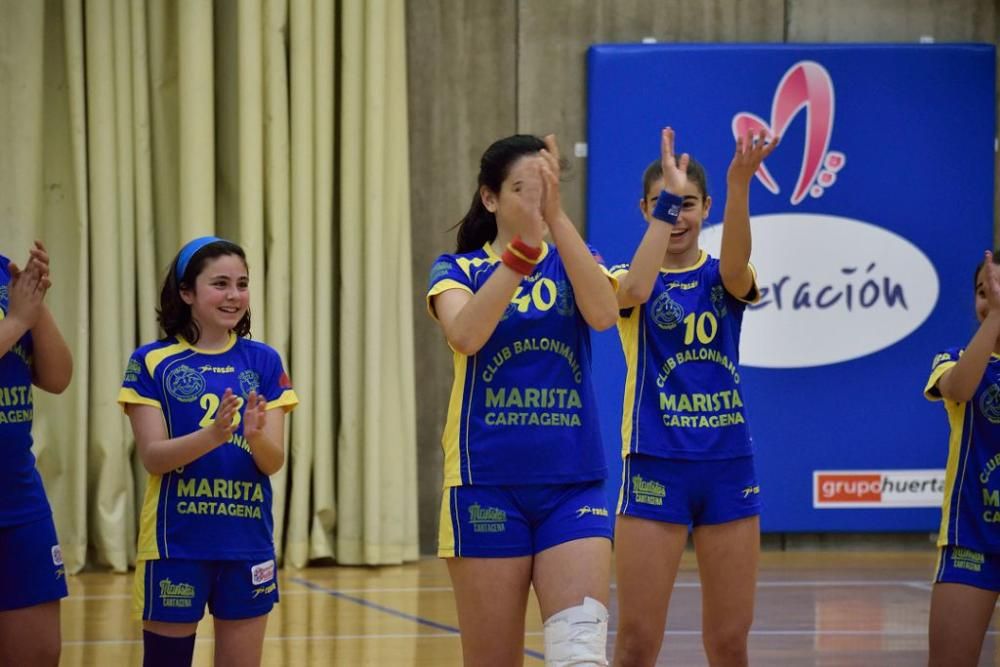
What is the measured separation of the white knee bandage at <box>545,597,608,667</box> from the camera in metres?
3.13

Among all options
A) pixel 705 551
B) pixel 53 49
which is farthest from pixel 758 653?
pixel 53 49

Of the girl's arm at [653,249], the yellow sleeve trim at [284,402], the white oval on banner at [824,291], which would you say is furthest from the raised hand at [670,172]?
the white oval on banner at [824,291]

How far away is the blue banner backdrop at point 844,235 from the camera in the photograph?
26.6 feet

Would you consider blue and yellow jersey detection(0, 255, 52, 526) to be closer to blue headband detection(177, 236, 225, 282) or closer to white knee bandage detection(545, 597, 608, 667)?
blue headband detection(177, 236, 225, 282)

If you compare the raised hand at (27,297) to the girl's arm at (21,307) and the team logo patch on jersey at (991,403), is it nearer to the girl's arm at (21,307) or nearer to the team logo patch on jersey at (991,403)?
A: the girl's arm at (21,307)

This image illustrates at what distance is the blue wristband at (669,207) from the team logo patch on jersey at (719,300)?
33cm

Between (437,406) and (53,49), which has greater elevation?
(53,49)

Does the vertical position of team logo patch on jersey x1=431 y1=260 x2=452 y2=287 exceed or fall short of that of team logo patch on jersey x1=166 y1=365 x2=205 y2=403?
it exceeds it

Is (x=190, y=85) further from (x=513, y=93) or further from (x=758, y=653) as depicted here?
(x=758, y=653)

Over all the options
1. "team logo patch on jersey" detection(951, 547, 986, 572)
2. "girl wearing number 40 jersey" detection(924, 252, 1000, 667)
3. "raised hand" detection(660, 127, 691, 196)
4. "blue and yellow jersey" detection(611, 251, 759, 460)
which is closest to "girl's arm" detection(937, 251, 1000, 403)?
"girl wearing number 40 jersey" detection(924, 252, 1000, 667)

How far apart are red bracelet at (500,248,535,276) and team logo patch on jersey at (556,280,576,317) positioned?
0.72ft

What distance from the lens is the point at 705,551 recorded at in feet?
12.8

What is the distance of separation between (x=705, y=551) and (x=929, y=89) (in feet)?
16.7

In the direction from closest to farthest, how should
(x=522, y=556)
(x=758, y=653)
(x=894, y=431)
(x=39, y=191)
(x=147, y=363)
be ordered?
(x=522, y=556) → (x=147, y=363) → (x=758, y=653) → (x=39, y=191) → (x=894, y=431)
